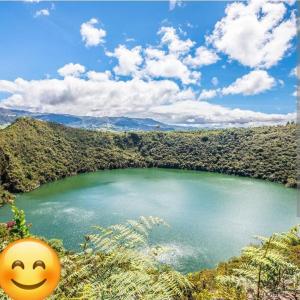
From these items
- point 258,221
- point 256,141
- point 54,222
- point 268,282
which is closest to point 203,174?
point 256,141

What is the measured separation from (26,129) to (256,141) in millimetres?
70929

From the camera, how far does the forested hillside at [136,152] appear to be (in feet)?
266

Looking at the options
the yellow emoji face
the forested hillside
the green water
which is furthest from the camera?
the forested hillside

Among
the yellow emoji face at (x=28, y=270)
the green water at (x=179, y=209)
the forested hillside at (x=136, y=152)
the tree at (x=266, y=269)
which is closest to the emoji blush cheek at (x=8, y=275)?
the yellow emoji face at (x=28, y=270)

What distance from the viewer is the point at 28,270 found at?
163cm

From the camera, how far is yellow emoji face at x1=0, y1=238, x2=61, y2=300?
161 cm

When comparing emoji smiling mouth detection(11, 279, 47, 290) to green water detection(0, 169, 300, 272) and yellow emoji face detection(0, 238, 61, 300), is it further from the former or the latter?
green water detection(0, 169, 300, 272)

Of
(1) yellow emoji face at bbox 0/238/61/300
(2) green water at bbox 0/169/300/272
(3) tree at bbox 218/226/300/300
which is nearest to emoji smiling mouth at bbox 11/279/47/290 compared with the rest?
(1) yellow emoji face at bbox 0/238/61/300

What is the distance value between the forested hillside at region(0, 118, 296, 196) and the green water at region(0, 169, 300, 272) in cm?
579

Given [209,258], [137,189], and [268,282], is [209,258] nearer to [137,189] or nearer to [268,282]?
[268,282]

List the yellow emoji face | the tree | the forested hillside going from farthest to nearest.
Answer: the forested hillside
the tree
the yellow emoji face

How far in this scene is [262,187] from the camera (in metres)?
75.9

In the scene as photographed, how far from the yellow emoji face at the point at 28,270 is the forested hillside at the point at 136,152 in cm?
7140

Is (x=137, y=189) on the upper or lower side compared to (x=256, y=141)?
lower
